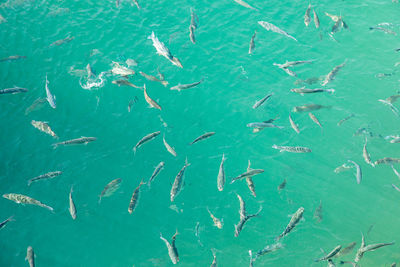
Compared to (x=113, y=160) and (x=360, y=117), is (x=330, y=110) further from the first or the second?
(x=113, y=160)

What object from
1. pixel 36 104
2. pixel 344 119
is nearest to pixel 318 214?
pixel 344 119

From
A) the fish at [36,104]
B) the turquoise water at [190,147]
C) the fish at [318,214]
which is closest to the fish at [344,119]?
the turquoise water at [190,147]

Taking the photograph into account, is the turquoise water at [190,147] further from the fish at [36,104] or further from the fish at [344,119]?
the fish at [36,104]

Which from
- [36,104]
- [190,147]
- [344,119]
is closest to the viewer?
[36,104]

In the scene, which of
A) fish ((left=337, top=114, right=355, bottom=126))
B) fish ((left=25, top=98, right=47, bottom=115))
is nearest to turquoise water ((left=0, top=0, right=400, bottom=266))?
fish ((left=337, top=114, right=355, bottom=126))

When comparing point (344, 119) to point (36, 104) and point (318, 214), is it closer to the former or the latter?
point (318, 214)

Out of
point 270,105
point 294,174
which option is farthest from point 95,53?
point 294,174

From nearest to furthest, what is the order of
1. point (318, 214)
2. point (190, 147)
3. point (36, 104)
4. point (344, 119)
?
1. point (318, 214)
2. point (36, 104)
3. point (190, 147)
4. point (344, 119)

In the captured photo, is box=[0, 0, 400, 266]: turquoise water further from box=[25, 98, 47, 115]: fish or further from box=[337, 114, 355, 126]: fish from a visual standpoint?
box=[25, 98, 47, 115]: fish

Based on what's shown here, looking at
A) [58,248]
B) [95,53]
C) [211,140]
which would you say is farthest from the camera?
[95,53]
